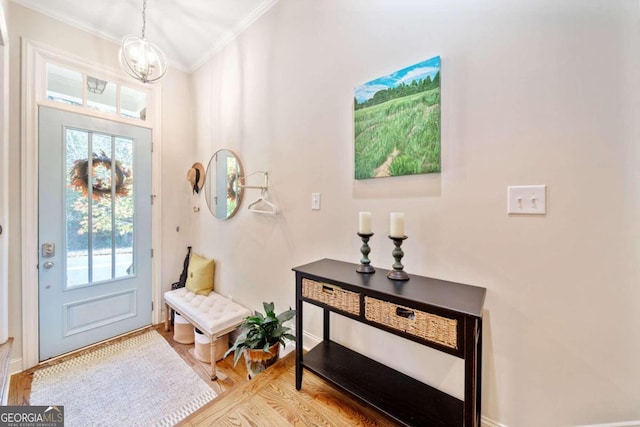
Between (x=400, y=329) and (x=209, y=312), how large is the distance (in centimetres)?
181

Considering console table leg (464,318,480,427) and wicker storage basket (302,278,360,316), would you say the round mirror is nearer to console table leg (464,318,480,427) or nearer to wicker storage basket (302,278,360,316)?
wicker storage basket (302,278,360,316)

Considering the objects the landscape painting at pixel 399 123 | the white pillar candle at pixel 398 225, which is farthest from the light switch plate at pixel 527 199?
the white pillar candle at pixel 398 225

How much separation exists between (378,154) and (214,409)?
5.45 feet

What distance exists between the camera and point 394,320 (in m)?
1.05

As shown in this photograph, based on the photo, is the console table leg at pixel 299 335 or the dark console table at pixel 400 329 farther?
the console table leg at pixel 299 335

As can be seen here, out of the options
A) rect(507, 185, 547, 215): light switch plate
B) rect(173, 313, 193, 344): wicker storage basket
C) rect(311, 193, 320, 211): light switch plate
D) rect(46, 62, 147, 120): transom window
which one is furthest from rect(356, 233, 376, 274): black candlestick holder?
rect(46, 62, 147, 120): transom window

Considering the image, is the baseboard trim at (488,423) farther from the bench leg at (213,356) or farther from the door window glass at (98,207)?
the door window glass at (98,207)

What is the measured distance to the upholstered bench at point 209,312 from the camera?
2004 millimetres

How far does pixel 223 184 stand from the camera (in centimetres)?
254

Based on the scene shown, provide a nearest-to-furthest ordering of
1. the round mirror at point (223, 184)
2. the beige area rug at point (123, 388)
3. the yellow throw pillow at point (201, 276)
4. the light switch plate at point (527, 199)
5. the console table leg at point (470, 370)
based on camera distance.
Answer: the console table leg at point (470, 370), the light switch plate at point (527, 199), the beige area rug at point (123, 388), the round mirror at point (223, 184), the yellow throw pillow at point (201, 276)

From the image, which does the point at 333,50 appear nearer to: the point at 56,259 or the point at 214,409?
the point at 214,409

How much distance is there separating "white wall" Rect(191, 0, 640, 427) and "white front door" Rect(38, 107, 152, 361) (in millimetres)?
2088

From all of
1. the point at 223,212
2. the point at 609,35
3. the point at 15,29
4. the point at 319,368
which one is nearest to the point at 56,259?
the point at 223,212

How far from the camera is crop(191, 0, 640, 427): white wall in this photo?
0.92m
